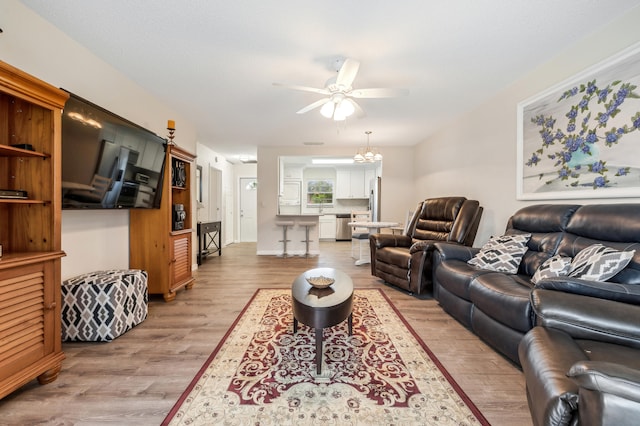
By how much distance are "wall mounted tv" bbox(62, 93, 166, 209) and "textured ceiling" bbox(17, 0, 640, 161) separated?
0.64m

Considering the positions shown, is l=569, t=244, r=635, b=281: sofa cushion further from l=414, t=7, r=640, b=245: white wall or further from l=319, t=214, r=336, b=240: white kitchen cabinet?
l=319, t=214, r=336, b=240: white kitchen cabinet

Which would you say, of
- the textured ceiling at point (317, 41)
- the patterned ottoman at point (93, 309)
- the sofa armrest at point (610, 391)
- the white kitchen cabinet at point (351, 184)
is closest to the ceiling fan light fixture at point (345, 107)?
the textured ceiling at point (317, 41)

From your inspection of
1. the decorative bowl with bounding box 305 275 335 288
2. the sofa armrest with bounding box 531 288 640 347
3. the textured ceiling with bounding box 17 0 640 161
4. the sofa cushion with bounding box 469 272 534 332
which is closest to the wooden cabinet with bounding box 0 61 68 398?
the textured ceiling with bounding box 17 0 640 161

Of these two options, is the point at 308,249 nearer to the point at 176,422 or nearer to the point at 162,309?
the point at 162,309

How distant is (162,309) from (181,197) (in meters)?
1.40

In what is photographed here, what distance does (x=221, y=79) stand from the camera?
2611mm

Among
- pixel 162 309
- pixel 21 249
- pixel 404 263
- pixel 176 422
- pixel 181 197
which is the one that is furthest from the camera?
pixel 181 197

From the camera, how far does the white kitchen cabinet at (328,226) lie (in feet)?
25.4

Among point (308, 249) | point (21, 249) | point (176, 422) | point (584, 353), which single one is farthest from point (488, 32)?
point (308, 249)

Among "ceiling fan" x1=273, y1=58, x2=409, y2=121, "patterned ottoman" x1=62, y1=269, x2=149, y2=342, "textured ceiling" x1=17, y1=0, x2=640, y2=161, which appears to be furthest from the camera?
"ceiling fan" x1=273, y1=58, x2=409, y2=121

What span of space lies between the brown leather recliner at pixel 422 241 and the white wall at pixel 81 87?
3.08 m

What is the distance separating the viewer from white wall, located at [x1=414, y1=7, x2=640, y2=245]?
1909mm

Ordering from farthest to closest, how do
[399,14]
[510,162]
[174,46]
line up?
[510,162] → [174,46] → [399,14]

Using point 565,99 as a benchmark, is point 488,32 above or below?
above
